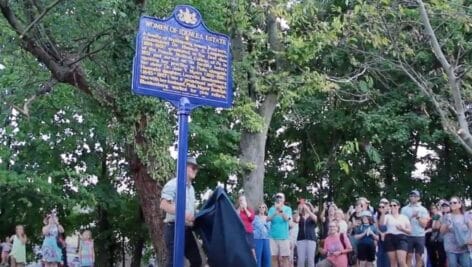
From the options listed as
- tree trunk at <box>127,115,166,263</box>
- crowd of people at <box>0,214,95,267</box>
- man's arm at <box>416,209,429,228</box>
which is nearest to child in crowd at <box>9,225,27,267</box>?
crowd of people at <box>0,214,95,267</box>

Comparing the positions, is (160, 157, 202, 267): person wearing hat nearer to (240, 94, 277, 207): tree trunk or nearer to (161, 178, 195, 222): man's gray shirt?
(161, 178, 195, 222): man's gray shirt

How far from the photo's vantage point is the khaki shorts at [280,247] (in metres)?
12.8

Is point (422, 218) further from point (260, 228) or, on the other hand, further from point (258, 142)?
point (258, 142)

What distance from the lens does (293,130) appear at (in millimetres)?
23453

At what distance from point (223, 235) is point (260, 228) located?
19.4 ft

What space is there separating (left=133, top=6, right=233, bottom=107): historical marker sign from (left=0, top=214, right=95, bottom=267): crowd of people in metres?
10.1

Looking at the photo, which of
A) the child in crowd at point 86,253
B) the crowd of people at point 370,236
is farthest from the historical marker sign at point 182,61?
the child in crowd at point 86,253

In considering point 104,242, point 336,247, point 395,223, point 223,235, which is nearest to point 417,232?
point 395,223

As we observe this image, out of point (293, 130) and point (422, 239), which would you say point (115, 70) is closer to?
point (422, 239)

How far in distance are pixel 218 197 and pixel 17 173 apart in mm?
14159

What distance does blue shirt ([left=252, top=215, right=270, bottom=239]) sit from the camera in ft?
40.2

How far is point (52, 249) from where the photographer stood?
15742 mm

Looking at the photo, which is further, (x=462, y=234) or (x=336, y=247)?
(x=336, y=247)

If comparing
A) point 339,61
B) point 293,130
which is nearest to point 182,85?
point 339,61
